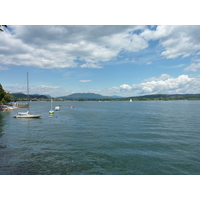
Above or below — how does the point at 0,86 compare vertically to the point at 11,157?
above

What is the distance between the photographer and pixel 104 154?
71.5 feet

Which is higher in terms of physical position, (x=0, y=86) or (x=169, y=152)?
(x=0, y=86)

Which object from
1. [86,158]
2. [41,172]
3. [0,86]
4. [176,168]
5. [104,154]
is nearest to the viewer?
[41,172]

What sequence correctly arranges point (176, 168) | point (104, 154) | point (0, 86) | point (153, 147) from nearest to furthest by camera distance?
point (176, 168) < point (104, 154) < point (153, 147) < point (0, 86)

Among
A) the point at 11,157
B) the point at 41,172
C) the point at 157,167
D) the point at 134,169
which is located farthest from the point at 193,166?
the point at 11,157

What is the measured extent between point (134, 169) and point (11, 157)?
16730 millimetres

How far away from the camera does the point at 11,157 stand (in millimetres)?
→ 20344

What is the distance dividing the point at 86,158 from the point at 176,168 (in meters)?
11.3

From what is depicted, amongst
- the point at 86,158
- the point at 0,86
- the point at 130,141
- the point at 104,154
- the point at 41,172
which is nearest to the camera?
the point at 41,172

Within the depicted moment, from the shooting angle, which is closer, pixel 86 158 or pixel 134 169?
pixel 134 169

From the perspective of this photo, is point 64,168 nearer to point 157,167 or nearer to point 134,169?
point 134,169

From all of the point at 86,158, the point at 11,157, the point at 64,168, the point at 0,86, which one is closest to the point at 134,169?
the point at 86,158

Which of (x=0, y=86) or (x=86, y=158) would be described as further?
(x=0, y=86)

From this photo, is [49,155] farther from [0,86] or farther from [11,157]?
[0,86]
